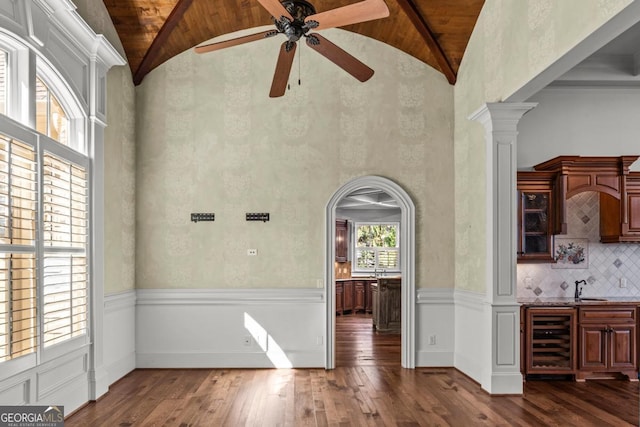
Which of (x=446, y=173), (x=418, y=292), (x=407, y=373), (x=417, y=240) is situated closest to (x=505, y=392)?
(x=407, y=373)

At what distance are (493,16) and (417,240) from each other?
2661 millimetres

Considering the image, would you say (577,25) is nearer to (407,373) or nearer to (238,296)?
(407,373)

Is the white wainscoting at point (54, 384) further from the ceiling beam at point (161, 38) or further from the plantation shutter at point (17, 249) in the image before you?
the ceiling beam at point (161, 38)

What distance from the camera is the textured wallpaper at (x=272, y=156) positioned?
606 cm

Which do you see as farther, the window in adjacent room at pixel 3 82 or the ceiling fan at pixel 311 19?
the window in adjacent room at pixel 3 82

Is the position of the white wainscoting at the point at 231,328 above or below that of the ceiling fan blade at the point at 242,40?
below

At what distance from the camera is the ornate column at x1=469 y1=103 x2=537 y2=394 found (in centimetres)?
498

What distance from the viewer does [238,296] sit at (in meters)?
6.02

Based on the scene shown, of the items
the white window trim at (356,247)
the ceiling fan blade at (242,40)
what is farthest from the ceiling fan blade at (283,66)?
the white window trim at (356,247)

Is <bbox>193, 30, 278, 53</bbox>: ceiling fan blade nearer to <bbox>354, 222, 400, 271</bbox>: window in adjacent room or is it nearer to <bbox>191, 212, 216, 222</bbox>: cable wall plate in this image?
<bbox>191, 212, 216, 222</bbox>: cable wall plate

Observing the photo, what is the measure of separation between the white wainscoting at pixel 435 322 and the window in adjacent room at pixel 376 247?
583 centimetres

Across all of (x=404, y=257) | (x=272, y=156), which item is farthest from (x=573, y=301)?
(x=272, y=156)

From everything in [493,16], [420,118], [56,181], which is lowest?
[56,181]

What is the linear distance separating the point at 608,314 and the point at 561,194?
140 centimetres
